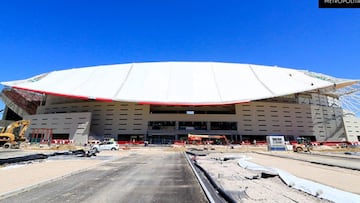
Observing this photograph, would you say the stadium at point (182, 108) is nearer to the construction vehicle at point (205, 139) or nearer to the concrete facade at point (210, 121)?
the concrete facade at point (210, 121)

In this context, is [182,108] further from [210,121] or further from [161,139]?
[161,139]

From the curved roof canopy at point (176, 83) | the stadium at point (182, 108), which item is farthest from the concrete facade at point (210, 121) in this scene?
the curved roof canopy at point (176, 83)

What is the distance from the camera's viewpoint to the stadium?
4716cm

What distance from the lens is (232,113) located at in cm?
5150

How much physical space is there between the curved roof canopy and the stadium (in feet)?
0.74

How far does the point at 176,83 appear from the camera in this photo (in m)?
51.1

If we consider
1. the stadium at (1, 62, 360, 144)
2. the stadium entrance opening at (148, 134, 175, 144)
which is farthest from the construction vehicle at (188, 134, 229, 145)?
the stadium entrance opening at (148, 134, 175, 144)

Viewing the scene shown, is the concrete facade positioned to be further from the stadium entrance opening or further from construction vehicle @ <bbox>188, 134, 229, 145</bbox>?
construction vehicle @ <bbox>188, 134, 229, 145</bbox>

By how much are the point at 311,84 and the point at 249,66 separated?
651 inches

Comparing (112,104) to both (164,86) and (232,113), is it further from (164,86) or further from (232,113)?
(232,113)

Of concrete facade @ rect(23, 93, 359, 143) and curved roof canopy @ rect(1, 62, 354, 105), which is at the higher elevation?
curved roof canopy @ rect(1, 62, 354, 105)

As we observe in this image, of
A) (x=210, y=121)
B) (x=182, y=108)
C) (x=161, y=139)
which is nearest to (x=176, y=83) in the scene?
(x=182, y=108)

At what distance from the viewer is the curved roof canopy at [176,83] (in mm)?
46562

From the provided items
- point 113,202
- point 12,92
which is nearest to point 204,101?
point 113,202
